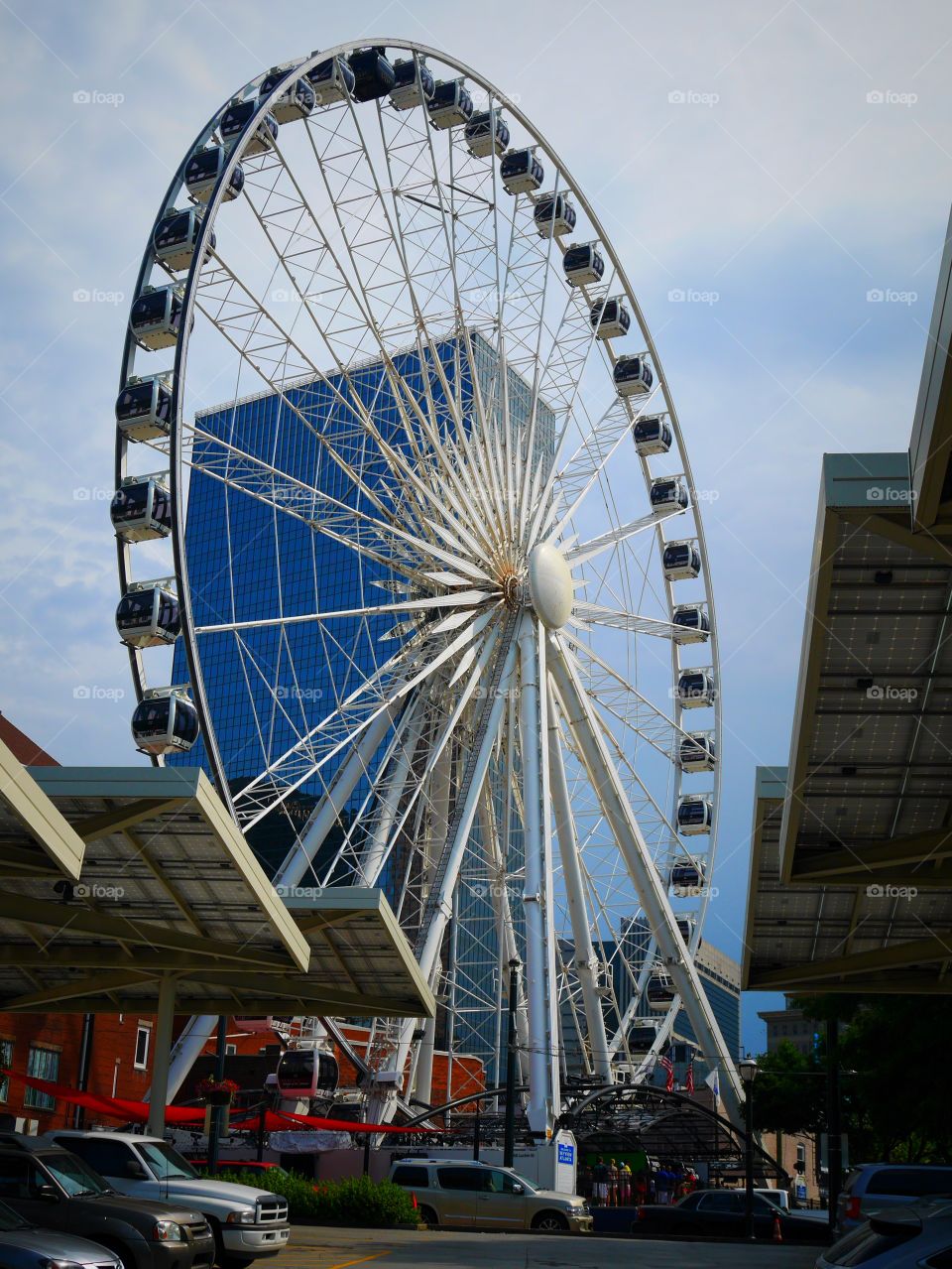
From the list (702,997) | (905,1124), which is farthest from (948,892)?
(702,997)

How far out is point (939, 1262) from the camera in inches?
348

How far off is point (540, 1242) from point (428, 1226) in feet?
12.5

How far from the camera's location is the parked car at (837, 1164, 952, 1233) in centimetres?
1711

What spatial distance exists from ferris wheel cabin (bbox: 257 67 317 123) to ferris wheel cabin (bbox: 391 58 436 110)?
4.89 metres

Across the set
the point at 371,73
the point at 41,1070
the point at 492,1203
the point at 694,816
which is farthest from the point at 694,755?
the point at 371,73

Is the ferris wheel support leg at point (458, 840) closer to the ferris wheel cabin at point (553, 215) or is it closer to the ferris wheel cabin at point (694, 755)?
the ferris wheel cabin at point (694, 755)

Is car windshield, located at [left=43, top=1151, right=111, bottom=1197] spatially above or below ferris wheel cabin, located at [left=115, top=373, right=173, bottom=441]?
below

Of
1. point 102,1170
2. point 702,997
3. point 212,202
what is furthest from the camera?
point 702,997

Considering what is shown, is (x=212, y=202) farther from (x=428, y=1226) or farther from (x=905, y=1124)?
(x=905, y=1124)

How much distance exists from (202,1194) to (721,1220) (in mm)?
15293

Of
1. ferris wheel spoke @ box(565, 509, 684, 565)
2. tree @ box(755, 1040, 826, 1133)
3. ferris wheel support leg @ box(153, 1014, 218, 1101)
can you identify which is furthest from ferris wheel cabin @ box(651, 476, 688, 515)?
tree @ box(755, 1040, 826, 1133)

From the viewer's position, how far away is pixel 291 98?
33.4 meters

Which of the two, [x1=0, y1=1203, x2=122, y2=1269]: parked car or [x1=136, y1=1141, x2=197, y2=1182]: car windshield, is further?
[x1=136, y1=1141, x2=197, y2=1182]: car windshield

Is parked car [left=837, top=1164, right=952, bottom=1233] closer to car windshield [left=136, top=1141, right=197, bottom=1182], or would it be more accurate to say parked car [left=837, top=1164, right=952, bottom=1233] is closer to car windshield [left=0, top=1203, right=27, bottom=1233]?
car windshield [left=136, top=1141, right=197, bottom=1182]
